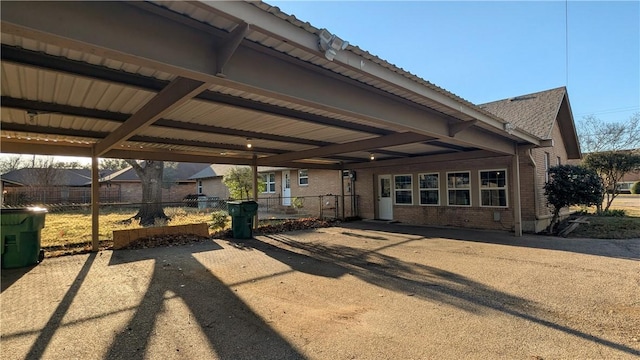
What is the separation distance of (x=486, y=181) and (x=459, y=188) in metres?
1.05

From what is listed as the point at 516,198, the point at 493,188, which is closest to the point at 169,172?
the point at 493,188

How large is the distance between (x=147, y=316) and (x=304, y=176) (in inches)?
606

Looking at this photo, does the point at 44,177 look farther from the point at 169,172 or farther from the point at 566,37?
the point at 566,37

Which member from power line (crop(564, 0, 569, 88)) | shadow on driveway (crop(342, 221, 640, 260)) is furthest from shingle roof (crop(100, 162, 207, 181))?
power line (crop(564, 0, 569, 88))

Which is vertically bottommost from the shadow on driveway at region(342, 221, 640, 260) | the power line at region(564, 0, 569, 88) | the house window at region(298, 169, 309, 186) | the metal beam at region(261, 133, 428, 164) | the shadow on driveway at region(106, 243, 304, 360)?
the shadow on driveway at region(342, 221, 640, 260)

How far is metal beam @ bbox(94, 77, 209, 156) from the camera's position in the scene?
394 cm

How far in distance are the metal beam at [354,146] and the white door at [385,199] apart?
19.0 feet

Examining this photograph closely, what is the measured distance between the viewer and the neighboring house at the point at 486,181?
10992 millimetres

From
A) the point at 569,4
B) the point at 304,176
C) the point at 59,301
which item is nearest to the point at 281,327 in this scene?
the point at 59,301

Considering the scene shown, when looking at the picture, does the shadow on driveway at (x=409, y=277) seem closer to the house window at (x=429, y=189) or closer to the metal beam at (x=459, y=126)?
the metal beam at (x=459, y=126)

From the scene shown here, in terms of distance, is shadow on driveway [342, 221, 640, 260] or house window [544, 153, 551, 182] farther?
house window [544, 153, 551, 182]

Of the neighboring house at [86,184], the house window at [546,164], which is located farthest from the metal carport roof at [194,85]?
the neighboring house at [86,184]

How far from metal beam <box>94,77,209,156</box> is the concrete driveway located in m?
2.78

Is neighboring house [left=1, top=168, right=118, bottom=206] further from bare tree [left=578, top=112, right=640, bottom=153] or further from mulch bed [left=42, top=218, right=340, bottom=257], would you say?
bare tree [left=578, top=112, right=640, bottom=153]
